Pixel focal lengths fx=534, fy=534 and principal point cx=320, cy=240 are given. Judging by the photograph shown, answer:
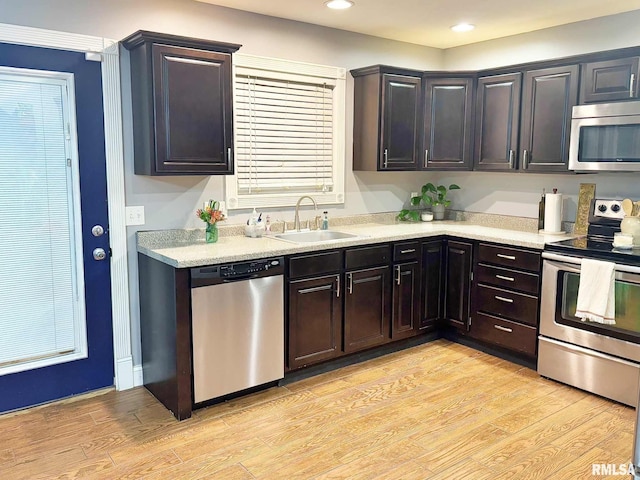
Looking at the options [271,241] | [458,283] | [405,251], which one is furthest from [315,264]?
[458,283]

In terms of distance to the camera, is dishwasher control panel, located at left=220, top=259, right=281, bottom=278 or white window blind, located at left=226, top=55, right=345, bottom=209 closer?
dishwasher control panel, located at left=220, top=259, right=281, bottom=278

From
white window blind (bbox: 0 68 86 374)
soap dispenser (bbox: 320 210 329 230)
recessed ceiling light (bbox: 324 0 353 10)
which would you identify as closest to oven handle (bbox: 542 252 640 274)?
soap dispenser (bbox: 320 210 329 230)

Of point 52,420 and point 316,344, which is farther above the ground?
point 316,344

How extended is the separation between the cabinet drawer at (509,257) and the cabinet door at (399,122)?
96cm

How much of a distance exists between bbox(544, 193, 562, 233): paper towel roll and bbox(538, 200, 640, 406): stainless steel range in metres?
0.24

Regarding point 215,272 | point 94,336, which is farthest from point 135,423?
point 215,272

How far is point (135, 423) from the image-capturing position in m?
3.02

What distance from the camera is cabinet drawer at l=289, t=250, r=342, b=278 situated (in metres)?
3.45

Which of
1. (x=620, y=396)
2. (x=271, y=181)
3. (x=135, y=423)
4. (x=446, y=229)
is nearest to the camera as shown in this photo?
(x=135, y=423)

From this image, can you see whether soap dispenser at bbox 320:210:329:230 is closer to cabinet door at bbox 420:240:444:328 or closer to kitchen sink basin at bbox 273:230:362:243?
kitchen sink basin at bbox 273:230:362:243

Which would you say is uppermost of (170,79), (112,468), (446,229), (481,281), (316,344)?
(170,79)

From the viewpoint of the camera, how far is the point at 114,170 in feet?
10.9

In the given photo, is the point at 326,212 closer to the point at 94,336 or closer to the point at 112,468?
the point at 94,336

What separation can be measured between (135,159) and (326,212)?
5.09 feet
